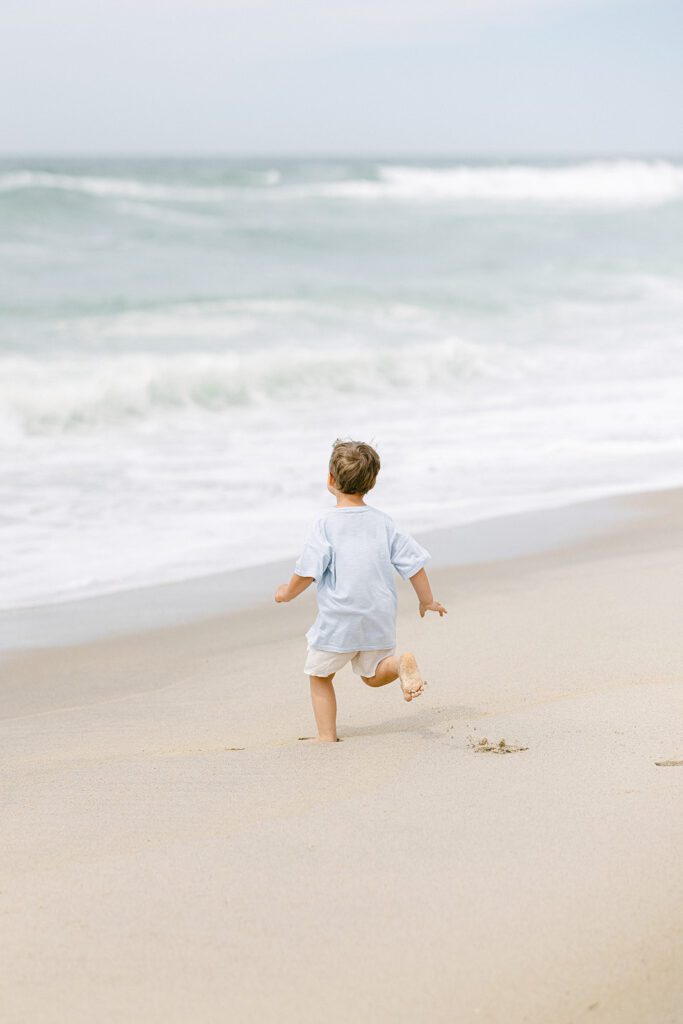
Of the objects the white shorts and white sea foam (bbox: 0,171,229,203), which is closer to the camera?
the white shorts

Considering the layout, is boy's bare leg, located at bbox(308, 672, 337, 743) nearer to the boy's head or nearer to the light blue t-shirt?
the light blue t-shirt

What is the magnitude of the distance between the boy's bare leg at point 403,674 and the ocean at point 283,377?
273 cm

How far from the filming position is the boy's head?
3.83 meters

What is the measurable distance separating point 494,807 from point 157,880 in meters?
0.85

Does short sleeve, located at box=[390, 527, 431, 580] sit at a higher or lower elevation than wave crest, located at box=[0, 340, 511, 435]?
lower

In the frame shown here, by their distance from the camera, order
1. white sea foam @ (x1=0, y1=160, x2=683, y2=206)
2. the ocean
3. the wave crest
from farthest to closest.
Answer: white sea foam @ (x1=0, y1=160, x2=683, y2=206) < the wave crest < the ocean

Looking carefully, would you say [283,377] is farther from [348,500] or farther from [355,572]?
[355,572]

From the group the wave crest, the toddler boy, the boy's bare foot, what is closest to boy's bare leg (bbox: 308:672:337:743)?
the toddler boy

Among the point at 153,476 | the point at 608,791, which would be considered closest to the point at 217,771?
the point at 608,791

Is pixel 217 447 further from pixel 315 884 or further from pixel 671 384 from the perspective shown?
pixel 315 884

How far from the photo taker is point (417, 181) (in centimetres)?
5847

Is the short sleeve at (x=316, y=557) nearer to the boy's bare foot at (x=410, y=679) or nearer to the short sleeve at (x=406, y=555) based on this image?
the short sleeve at (x=406, y=555)

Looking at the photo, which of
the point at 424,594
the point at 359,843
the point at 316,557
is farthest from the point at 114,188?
the point at 359,843

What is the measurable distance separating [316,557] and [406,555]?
0.95ft
